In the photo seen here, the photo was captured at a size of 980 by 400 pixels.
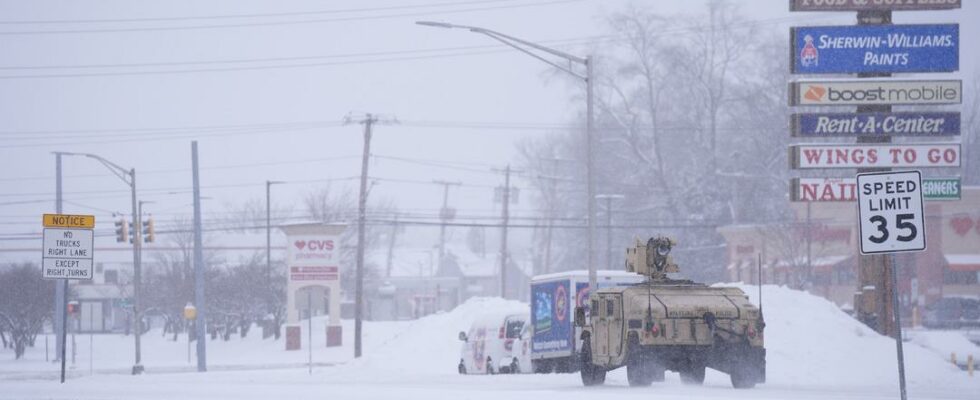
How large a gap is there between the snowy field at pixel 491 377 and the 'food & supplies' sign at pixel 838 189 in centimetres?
300

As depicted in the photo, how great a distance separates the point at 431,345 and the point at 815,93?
17111 millimetres

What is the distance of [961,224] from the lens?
72250 mm

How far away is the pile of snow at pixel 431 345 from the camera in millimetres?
39719

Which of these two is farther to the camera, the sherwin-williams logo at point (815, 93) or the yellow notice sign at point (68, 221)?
the sherwin-williams logo at point (815, 93)

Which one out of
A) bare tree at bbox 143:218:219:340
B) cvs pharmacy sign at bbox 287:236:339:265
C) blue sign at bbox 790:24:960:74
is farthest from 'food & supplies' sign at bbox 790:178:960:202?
bare tree at bbox 143:218:219:340

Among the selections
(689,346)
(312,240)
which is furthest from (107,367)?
(689,346)

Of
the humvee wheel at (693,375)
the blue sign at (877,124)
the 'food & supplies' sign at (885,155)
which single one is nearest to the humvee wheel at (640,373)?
the humvee wheel at (693,375)

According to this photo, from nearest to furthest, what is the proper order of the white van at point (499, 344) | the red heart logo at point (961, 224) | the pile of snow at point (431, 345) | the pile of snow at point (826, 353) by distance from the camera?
1. the pile of snow at point (826, 353)
2. the white van at point (499, 344)
3. the pile of snow at point (431, 345)
4. the red heart logo at point (961, 224)

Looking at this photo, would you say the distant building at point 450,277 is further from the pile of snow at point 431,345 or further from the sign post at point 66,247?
the sign post at point 66,247

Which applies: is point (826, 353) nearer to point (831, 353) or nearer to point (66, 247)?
point (831, 353)

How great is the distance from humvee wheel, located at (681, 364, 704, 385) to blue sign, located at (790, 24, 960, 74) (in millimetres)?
11876

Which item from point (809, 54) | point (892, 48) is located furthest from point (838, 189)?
point (892, 48)

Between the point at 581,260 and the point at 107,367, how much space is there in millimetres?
41879

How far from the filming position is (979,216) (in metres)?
72.0
